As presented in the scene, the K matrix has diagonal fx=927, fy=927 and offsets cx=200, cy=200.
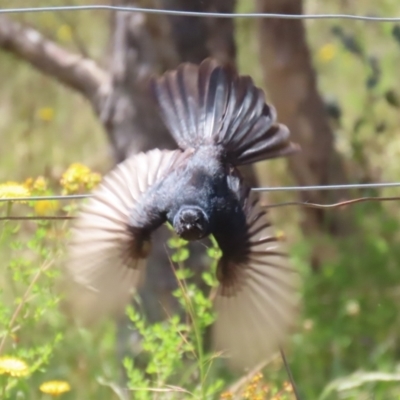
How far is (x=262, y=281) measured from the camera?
79.4 inches

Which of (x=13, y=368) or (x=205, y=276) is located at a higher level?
(x=205, y=276)

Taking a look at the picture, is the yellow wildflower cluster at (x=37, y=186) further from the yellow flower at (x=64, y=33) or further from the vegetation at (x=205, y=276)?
the yellow flower at (x=64, y=33)

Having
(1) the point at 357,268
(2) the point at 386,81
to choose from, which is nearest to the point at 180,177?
(1) the point at 357,268

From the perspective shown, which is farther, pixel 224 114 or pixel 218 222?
pixel 224 114

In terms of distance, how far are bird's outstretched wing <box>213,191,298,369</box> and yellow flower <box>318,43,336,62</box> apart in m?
3.57

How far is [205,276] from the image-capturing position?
219 centimetres

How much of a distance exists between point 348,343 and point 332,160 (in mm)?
997

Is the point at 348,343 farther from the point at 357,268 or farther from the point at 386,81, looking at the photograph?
the point at 386,81

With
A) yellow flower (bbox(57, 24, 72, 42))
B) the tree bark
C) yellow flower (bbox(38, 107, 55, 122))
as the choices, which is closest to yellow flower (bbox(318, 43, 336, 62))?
the tree bark

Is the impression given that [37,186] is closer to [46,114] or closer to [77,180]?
[77,180]

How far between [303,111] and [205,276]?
2.08m

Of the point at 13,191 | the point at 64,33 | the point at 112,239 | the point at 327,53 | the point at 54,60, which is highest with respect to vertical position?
the point at 64,33

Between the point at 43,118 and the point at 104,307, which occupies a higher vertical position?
the point at 43,118

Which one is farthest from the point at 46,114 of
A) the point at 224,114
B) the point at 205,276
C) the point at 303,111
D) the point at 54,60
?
the point at 205,276
